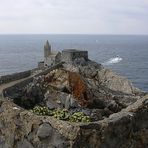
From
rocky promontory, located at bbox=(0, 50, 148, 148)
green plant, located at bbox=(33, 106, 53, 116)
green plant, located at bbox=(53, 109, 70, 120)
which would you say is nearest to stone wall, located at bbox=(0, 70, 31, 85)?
rocky promontory, located at bbox=(0, 50, 148, 148)

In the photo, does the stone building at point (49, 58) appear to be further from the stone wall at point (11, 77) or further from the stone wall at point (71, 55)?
the stone wall at point (11, 77)

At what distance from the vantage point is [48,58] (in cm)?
6328

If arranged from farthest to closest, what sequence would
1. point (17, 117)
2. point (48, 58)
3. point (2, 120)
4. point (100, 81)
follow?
1. point (48, 58)
2. point (100, 81)
3. point (2, 120)
4. point (17, 117)

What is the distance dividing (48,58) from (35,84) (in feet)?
77.8

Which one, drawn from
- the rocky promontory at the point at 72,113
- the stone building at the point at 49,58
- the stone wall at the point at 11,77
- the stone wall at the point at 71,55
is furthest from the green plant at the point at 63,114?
the stone building at the point at 49,58

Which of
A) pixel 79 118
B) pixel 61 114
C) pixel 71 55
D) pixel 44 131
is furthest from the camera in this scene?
pixel 71 55

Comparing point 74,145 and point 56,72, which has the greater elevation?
point 56,72

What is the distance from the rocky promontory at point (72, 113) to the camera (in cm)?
2875

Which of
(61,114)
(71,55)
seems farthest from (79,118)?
(71,55)

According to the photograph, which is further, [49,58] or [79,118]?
[49,58]

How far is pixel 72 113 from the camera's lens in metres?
33.8

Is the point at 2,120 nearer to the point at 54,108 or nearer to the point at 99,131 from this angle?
the point at 54,108

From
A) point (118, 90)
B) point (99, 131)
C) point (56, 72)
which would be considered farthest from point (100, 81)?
point (99, 131)

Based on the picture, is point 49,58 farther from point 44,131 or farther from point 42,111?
point 44,131
